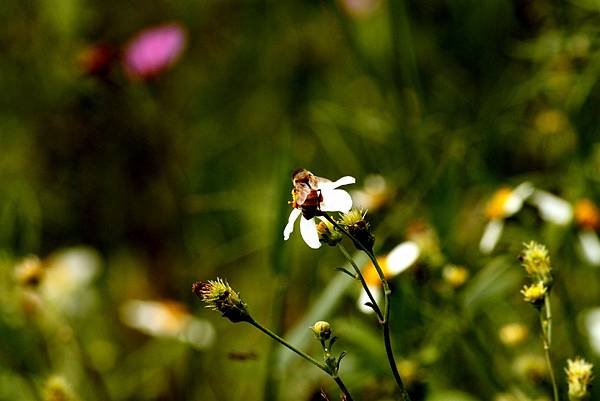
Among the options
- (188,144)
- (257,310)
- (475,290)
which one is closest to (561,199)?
(475,290)

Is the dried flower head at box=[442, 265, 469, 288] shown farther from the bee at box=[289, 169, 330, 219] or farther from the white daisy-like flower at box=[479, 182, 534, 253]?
the bee at box=[289, 169, 330, 219]

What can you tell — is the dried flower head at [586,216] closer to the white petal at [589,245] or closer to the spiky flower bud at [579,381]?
the white petal at [589,245]

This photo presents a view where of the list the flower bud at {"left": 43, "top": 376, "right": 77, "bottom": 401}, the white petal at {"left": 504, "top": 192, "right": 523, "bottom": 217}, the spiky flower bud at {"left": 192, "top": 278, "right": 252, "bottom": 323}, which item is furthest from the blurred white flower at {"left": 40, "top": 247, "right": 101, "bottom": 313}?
the spiky flower bud at {"left": 192, "top": 278, "right": 252, "bottom": 323}

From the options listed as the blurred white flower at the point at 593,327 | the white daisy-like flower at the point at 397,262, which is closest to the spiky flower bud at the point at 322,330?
the white daisy-like flower at the point at 397,262

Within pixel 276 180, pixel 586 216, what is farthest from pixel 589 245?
pixel 276 180

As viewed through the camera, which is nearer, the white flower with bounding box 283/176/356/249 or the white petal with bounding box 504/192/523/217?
the white flower with bounding box 283/176/356/249

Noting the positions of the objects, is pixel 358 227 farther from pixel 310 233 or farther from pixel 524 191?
pixel 524 191
